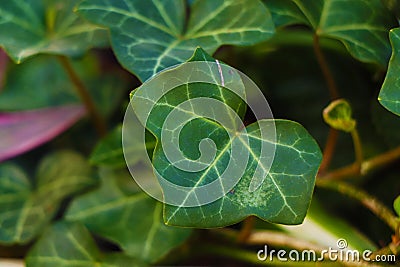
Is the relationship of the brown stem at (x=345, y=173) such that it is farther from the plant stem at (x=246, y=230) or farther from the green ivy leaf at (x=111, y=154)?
the green ivy leaf at (x=111, y=154)

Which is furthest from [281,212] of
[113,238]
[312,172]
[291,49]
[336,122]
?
[291,49]

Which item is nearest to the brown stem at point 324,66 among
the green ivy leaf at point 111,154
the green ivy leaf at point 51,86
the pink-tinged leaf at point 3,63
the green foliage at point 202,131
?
the green foliage at point 202,131

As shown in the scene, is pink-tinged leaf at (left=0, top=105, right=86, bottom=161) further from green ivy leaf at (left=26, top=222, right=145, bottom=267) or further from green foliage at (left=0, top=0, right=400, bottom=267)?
green ivy leaf at (left=26, top=222, right=145, bottom=267)

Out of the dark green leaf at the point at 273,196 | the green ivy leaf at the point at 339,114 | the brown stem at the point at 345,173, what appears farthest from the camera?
the brown stem at the point at 345,173

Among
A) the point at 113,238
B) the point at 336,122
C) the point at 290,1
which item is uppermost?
the point at 290,1

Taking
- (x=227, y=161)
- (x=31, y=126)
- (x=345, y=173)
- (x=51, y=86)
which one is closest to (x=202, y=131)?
(x=227, y=161)

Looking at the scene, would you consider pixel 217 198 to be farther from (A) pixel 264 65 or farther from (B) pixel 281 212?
(A) pixel 264 65

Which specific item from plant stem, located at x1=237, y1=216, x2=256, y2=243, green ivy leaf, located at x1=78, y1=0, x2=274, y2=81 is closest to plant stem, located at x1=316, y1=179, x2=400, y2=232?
plant stem, located at x1=237, y1=216, x2=256, y2=243
